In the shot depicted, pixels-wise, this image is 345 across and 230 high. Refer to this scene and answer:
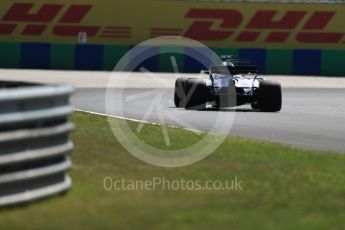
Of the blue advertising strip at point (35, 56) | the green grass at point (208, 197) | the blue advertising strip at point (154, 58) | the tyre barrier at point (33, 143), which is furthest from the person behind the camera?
the blue advertising strip at point (154, 58)

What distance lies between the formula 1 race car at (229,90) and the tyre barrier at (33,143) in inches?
411

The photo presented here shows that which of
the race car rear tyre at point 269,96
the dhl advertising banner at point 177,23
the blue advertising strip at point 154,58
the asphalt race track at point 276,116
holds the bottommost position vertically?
the asphalt race track at point 276,116

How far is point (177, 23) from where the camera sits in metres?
40.1

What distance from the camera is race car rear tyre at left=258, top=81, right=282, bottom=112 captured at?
18719 millimetres

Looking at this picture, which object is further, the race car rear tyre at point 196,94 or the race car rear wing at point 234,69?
the race car rear tyre at point 196,94

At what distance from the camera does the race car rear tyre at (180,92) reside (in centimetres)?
1883

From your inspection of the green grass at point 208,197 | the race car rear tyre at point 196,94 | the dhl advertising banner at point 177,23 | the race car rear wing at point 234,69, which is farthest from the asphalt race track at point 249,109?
the dhl advertising banner at point 177,23

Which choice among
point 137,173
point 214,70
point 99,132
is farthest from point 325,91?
point 137,173

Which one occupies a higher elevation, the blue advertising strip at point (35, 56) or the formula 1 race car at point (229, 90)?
the blue advertising strip at point (35, 56)

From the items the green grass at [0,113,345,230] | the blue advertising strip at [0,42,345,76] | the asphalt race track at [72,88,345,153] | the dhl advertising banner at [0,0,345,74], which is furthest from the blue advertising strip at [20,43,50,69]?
the green grass at [0,113,345,230]

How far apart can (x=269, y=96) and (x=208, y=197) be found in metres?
11.0

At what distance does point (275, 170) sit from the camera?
32.2ft

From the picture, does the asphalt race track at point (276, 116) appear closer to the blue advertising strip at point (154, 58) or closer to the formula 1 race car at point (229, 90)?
the formula 1 race car at point (229, 90)

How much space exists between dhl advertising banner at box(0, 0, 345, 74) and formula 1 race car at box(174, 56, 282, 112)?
19.9 metres
